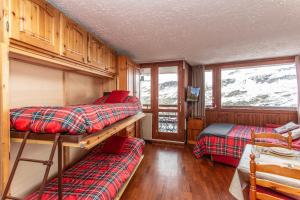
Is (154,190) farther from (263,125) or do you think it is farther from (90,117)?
(263,125)

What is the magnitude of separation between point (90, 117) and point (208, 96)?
4.06 meters

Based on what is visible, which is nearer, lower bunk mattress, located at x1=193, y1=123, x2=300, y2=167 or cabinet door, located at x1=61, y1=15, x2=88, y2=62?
cabinet door, located at x1=61, y1=15, x2=88, y2=62

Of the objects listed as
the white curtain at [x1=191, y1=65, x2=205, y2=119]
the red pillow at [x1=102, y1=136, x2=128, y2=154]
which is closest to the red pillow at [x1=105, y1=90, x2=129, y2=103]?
the red pillow at [x1=102, y1=136, x2=128, y2=154]

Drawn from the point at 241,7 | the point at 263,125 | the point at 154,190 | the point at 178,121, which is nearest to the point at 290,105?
the point at 263,125

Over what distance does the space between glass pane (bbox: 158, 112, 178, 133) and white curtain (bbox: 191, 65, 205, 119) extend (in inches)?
26.3

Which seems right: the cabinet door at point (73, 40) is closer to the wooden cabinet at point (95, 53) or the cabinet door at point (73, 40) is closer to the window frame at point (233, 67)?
the wooden cabinet at point (95, 53)

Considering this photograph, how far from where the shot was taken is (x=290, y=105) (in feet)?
12.3

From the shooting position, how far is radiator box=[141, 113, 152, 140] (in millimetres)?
4371

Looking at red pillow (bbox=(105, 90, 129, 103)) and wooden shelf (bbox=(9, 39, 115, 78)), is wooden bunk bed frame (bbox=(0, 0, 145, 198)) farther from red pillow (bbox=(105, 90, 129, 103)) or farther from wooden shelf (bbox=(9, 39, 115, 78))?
red pillow (bbox=(105, 90, 129, 103))

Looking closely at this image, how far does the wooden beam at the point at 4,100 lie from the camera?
111cm

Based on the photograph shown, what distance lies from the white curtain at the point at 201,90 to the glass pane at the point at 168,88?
699mm

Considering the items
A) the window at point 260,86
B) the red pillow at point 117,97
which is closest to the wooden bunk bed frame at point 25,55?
the red pillow at point 117,97

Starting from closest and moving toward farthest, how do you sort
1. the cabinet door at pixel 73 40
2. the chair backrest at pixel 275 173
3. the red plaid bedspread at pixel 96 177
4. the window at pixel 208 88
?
1. the chair backrest at pixel 275 173
2. the red plaid bedspread at pixel 96 177
3. the cabinet door at pixel 73 40
4. the window at pixel 208 88

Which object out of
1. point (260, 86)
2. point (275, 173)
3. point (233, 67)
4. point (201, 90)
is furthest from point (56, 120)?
point (260, 86)
